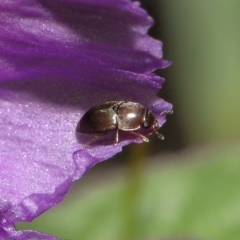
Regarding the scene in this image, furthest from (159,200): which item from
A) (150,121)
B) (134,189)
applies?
(150,121)

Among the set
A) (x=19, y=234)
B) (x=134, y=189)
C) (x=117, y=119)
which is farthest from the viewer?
(x=134, y=189)

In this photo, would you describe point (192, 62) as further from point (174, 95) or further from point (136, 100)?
point (136, 100)

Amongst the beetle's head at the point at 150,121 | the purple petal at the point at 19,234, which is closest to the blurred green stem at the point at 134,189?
the beetle's head at the point at 150,121

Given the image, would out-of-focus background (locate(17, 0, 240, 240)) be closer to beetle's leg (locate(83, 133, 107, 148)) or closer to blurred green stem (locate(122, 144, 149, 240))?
blurred green stem (locate(122, 144, 149, 240))

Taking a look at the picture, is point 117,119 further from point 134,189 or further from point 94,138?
point 134,189

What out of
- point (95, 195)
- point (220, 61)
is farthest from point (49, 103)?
point (220, 61)

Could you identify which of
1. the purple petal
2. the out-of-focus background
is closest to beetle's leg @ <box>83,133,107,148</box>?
the purple petal

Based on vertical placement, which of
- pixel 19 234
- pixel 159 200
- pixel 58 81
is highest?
pixel 58 81
